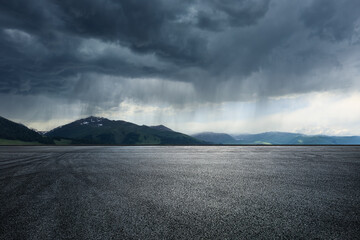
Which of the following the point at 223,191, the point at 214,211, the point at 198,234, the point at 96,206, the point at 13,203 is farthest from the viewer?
the point at 223,191

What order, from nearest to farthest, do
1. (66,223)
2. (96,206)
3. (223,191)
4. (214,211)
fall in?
(66,223) → (214,211) → (96,206) → (223,191)

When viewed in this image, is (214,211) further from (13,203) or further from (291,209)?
(13,203)

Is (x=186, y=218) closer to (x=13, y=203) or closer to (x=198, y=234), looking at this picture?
(x=198, y=234)

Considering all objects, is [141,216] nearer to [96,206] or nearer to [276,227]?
[96,206]

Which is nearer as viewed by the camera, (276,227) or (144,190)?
(276,227)

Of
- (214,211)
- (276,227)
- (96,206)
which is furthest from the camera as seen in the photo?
(96,206)

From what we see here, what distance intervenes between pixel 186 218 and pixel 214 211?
105 cm

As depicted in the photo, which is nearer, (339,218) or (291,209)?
(339,218)

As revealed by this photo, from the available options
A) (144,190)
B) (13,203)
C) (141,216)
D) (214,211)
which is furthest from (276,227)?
(13,203)

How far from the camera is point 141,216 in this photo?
20.8ft

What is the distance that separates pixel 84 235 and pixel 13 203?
4.77 metres

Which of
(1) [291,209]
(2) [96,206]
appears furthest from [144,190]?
(1) [291,209]

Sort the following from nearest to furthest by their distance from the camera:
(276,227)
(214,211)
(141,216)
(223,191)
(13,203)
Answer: (276,227), (141,216), (214,211), (13,203), (223,191)

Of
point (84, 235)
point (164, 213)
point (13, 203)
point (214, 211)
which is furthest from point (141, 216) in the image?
point (13, 203)
